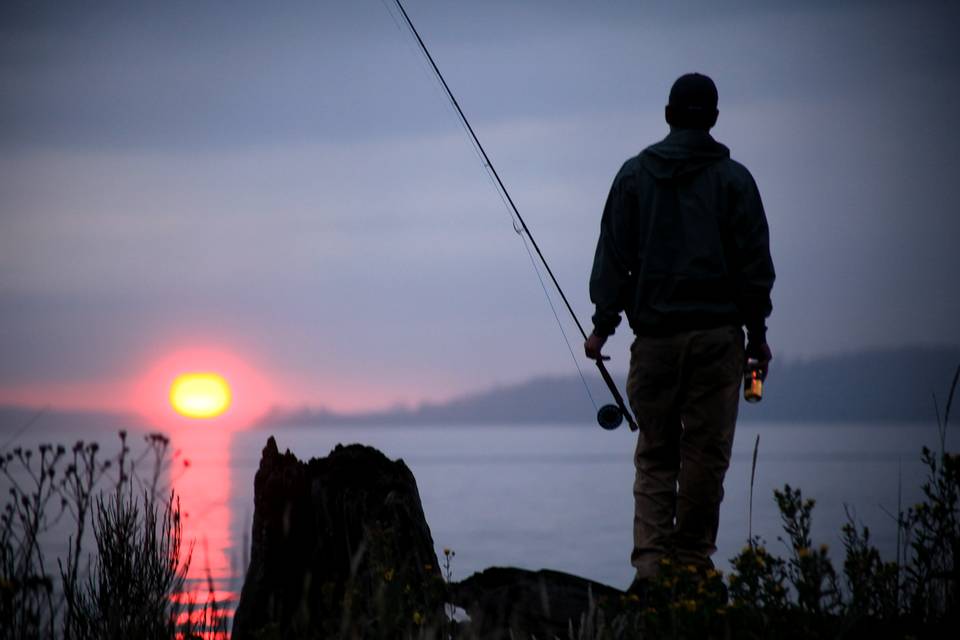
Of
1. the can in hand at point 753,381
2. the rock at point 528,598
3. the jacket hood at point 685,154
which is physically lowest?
the rock at point 528,598

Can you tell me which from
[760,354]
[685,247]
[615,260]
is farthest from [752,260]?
[615,260]

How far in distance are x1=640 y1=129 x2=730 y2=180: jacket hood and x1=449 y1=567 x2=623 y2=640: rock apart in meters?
2.10

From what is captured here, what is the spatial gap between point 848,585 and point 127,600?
3394 mm

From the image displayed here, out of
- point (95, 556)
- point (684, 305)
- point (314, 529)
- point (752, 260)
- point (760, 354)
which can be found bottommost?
Answer: point (95, 556)

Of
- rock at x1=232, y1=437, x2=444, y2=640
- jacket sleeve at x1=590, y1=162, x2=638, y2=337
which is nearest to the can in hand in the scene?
jacket sleeve at x1=590, y1=162, x2=638, y2=337

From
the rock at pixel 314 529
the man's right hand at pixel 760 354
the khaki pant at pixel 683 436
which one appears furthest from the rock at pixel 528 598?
the man's right hand at pixel 760 354

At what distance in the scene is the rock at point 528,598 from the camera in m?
4.62

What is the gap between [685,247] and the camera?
5070 mm

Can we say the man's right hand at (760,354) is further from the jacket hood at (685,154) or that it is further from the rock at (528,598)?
the rock at (528,598)

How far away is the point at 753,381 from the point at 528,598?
1.59 meters

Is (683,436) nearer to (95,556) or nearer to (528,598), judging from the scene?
(528,598)

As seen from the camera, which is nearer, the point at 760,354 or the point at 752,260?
the point at 752,260

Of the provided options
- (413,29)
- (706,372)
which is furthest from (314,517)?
(413,29)

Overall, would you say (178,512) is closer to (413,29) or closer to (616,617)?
(616,617)
